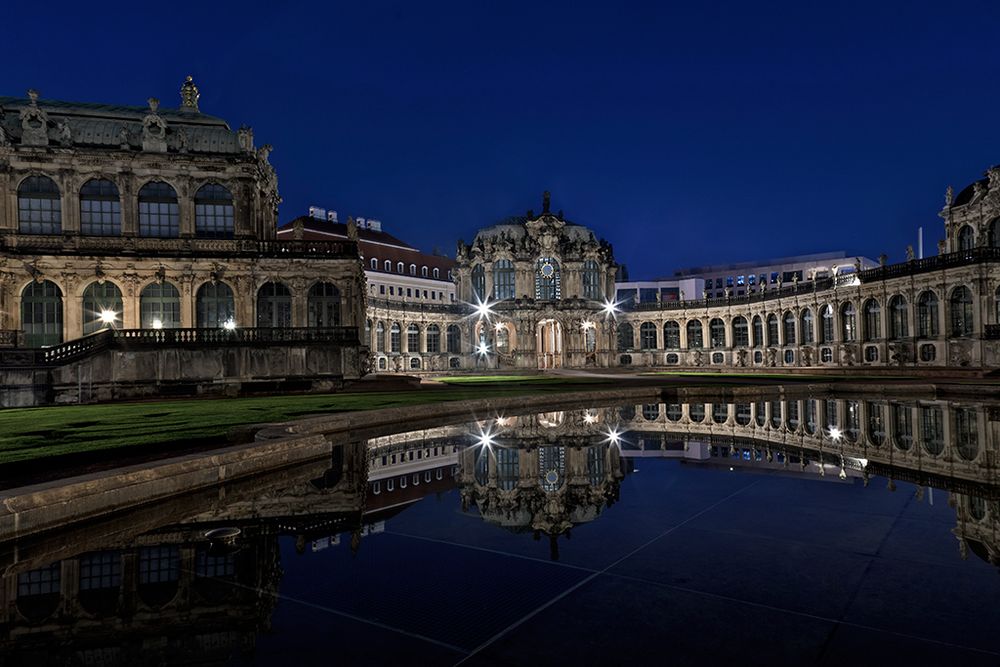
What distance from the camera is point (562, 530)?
7.52 meters

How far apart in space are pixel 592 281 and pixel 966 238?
149 feet

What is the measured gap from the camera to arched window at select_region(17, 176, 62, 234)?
40094 mm

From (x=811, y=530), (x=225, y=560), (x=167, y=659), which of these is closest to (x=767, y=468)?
(x=811, y=530)

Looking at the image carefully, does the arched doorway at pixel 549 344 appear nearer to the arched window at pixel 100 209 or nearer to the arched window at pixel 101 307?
the arched window at pixel 101 307

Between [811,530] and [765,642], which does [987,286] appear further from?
[765,642]

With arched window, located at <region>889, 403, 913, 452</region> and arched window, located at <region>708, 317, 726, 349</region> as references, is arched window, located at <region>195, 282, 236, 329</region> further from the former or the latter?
arched window, located at <region>708, 317, 726, 349</region>

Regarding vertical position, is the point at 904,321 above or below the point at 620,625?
above

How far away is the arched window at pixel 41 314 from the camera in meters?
38.9

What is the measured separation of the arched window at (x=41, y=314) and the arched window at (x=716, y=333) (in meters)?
79.2

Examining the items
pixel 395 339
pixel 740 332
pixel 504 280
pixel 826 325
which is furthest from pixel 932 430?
pixel 740 332

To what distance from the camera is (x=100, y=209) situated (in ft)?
136

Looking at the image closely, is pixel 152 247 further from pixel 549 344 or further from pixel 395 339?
pixel 549 344

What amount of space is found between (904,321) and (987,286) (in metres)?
8.69

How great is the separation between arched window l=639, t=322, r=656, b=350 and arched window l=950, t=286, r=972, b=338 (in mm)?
40968
